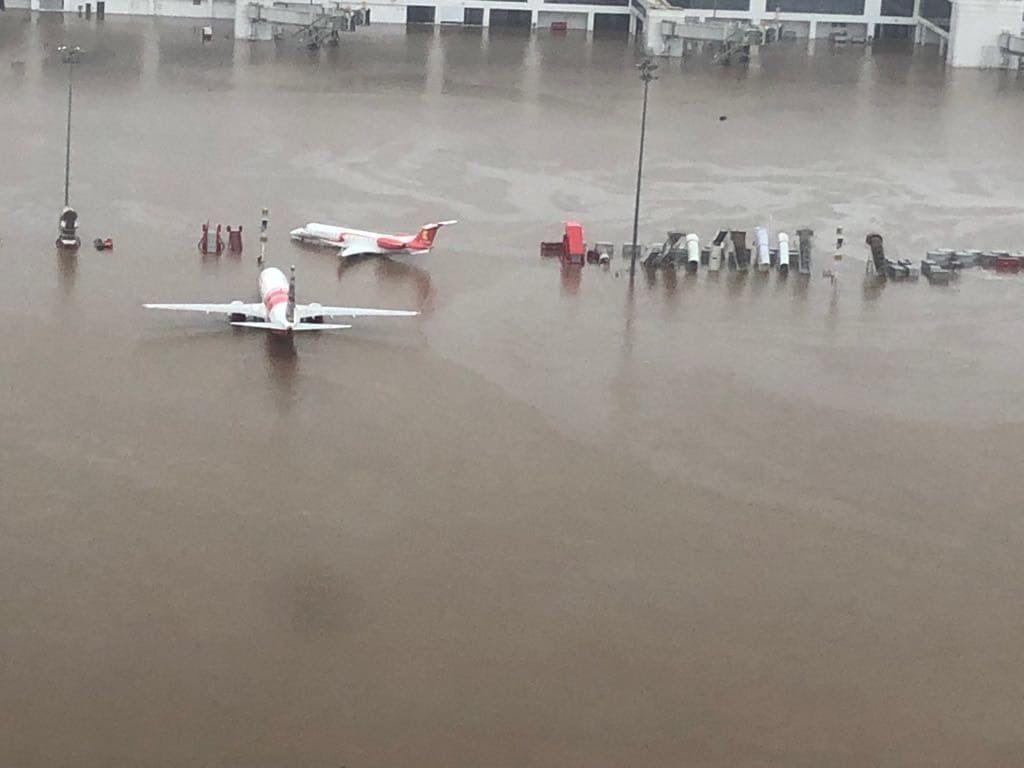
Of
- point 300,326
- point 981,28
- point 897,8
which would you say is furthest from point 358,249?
point 897,8

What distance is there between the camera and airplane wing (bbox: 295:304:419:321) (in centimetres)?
3203

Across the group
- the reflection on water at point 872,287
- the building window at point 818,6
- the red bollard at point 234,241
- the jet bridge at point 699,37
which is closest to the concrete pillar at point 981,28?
the building window at point 818,6

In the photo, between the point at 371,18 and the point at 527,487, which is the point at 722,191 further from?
the point at 371,18

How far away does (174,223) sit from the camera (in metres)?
39.1

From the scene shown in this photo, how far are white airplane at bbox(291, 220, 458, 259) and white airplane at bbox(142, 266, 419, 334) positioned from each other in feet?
13.6

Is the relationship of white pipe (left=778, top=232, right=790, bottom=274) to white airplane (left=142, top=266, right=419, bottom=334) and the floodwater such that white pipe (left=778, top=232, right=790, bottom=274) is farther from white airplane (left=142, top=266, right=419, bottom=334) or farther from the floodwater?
white airplane (left=142, top=266, right=419, bottom=334)

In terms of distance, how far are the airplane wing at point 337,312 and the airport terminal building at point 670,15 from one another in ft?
107

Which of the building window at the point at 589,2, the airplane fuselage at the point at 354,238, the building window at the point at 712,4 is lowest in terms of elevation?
the airplane fuselage at the point at 354,238

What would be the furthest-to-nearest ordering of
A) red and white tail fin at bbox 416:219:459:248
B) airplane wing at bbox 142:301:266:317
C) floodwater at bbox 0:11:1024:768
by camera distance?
1. red and white tail fin at bbox 416:219:459:248
2. airplane wing at bbox 142:301:266:317
3. floodwater at bbox 0:11:1024:768

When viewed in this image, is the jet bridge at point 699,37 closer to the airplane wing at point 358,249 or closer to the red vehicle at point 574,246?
the red vehicle at point 574,246

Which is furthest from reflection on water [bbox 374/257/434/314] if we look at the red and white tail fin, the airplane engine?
the airplane engine

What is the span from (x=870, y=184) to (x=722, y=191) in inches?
146

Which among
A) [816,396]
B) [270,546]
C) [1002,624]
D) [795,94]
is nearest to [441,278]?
[816,396]

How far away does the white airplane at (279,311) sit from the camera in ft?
103
